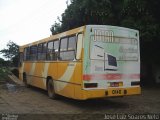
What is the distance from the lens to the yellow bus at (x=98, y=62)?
11774 mm

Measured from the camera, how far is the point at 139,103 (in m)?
13.6

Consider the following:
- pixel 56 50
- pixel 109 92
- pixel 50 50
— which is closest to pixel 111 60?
pixel 109 92

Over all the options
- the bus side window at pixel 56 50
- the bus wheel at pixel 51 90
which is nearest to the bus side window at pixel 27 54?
the bus wheel at pixel 51 90

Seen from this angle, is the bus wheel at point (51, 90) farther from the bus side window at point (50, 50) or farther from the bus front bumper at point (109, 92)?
the bus front bumper at point (109, 92)

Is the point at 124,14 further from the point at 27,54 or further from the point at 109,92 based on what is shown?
the point at 109,92

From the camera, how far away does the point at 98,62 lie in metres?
12.0

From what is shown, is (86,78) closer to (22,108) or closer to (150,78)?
(22,108)

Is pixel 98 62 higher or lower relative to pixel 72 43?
lower

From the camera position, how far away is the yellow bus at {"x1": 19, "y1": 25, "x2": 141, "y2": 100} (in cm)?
1177

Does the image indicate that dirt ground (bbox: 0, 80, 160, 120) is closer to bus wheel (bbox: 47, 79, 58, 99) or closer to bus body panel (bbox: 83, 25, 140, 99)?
bus wheel (bbox: 47, 79, 58, 99)

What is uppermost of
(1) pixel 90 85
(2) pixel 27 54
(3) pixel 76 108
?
(2) pixel 27 54

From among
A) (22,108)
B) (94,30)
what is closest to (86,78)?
(94,30)

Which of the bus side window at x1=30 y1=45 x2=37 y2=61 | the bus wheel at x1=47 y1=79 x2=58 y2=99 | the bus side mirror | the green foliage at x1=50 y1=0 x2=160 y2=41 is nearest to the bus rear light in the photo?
the bus side mirror

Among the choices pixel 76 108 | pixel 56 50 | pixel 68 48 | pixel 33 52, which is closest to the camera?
pixel 76 108
